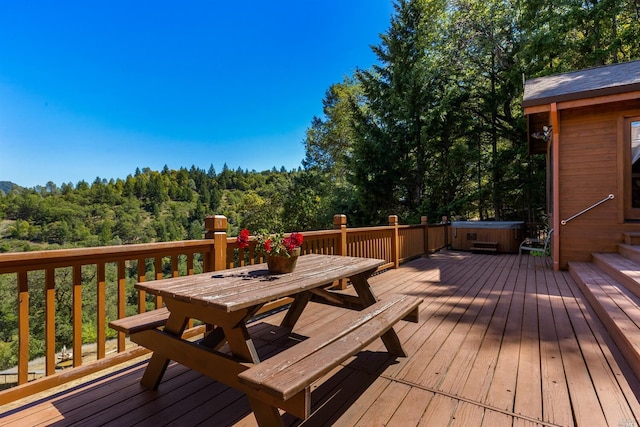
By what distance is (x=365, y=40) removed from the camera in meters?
16.8

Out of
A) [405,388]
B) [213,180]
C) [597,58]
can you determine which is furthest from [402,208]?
[213,180]

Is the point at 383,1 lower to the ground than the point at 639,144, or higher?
higher

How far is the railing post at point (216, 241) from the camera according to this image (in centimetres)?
263

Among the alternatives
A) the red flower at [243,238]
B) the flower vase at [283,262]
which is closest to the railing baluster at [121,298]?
the red flower at [243,238]

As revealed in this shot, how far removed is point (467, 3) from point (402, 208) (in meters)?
9.64

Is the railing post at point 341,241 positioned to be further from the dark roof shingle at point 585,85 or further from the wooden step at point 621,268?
the dark roof shingle at point 585,85

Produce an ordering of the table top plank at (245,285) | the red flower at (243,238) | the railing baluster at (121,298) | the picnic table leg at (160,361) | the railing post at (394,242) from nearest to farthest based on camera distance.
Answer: the table top plank at (245,285) < the picnic table leg at (160,361) < the railing baluster at (121,298) < the red flower at (243,238) < the railing post at (394,242)

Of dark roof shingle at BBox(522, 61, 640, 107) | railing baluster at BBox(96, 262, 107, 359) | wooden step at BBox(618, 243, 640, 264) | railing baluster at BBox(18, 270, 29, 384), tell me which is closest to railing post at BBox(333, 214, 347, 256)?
railing baluster at BBox(96, 262, 107, 359)

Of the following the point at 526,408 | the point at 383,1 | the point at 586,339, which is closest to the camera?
the point at 526,408

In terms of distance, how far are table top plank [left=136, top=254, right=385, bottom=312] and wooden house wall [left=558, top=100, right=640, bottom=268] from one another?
478 centimetres

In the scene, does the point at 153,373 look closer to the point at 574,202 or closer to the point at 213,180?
the point at 574,202

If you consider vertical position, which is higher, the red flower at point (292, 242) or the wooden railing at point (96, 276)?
the red flower at point (292, 242)

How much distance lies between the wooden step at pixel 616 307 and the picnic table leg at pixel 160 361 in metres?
2.89

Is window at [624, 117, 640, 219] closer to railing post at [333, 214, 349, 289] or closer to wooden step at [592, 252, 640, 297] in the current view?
wooden step at [592, 252, 640, 297]
